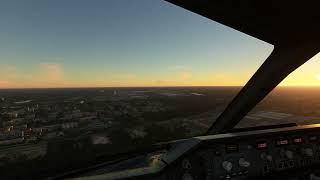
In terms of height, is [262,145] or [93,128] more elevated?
[262,145]

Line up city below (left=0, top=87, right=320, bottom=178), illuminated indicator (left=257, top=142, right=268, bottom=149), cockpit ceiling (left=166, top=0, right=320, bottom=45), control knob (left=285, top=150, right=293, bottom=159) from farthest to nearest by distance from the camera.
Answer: city below (left=0, top=87, right=320, bottom=178), cockpit ceiling (left=166, top=0, right=320, bottom=45), control knob (left=285, top=150, right=293, bottom=159), illuminated indicator (left=257, top=142, right=268, bottom=149)

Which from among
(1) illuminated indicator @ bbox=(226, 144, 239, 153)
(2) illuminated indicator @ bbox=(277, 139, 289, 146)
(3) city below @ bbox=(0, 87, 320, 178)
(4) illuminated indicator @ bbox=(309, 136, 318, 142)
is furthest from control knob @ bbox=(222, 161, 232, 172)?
(3) city below @ bbox=(0, 87, 320, 178)

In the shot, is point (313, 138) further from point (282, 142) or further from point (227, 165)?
point (227, 165)

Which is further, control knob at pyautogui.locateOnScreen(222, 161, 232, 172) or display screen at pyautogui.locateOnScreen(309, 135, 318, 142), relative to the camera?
display screen at pyautogui.locateOnScreen(309, 135, 318, 142)

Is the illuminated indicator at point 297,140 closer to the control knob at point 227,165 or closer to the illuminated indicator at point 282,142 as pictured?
the illuminated indicator at point 282,142

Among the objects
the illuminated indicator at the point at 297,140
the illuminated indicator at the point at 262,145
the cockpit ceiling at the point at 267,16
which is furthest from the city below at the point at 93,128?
the illuminated indicator at the point at 297,140

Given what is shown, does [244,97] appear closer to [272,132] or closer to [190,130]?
[272,132]

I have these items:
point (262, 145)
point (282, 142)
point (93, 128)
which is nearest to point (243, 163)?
point (262, 145)

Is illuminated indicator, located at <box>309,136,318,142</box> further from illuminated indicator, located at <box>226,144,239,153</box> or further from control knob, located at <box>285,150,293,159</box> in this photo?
illuminated indicator, located at <box>226,144,239,153</box>

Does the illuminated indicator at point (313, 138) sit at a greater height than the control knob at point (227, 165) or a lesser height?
greater

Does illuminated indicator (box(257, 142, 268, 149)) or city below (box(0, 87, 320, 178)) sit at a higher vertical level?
illuminated indicator (box(257, 142, 268, 149))
